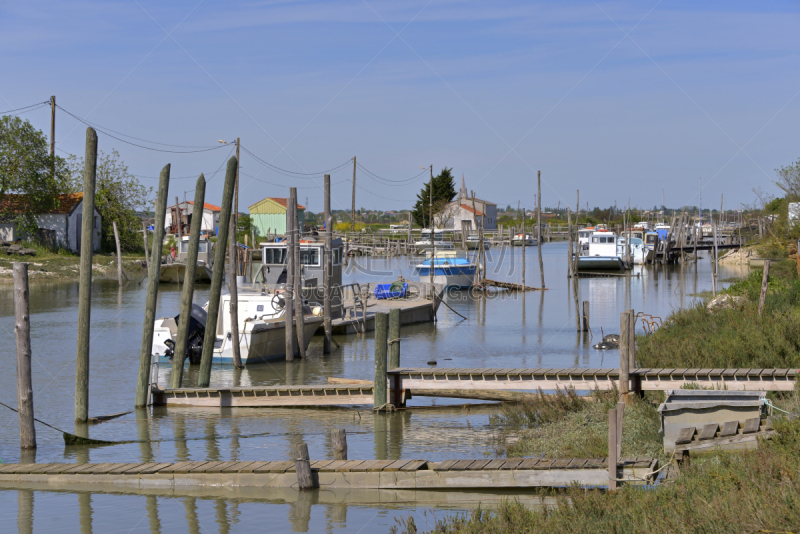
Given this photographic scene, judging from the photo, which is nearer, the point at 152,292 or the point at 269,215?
the point at 152,292

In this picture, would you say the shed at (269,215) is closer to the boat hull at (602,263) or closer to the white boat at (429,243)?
the white boat at (429,243)

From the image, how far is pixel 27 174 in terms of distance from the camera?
46.2 meters

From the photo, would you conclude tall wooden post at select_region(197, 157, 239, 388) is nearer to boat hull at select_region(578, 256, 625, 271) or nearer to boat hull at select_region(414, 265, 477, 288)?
boat hull at select_region(414, 265, 477, 288)

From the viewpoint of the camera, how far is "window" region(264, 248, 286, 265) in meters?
26.4

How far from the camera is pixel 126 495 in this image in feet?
30.6

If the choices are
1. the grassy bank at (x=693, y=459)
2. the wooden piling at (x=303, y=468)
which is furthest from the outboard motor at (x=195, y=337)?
the wooden piling at (x=303, y=468)

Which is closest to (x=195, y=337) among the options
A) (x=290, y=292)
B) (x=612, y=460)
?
(x=290, y=292)

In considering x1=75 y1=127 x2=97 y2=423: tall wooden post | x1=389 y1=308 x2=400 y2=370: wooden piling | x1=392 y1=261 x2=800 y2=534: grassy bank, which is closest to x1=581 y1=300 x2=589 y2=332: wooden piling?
x1=392 y1=261 x2=800 y2=534: grassy bank

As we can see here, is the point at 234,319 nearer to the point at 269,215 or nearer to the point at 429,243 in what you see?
the point at 429,243

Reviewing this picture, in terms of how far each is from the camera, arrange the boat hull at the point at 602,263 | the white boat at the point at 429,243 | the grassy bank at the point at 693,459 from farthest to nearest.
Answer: the white boat at the point at 429,243, the boat hull at the point at 602,263, the grassy bank at the point at 693,459

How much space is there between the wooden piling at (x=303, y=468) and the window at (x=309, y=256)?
710 inches

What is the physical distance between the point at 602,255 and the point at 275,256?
34891mm

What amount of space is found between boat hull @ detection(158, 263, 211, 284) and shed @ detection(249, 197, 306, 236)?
35645mm

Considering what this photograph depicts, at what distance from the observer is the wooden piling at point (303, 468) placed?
8.48 m
